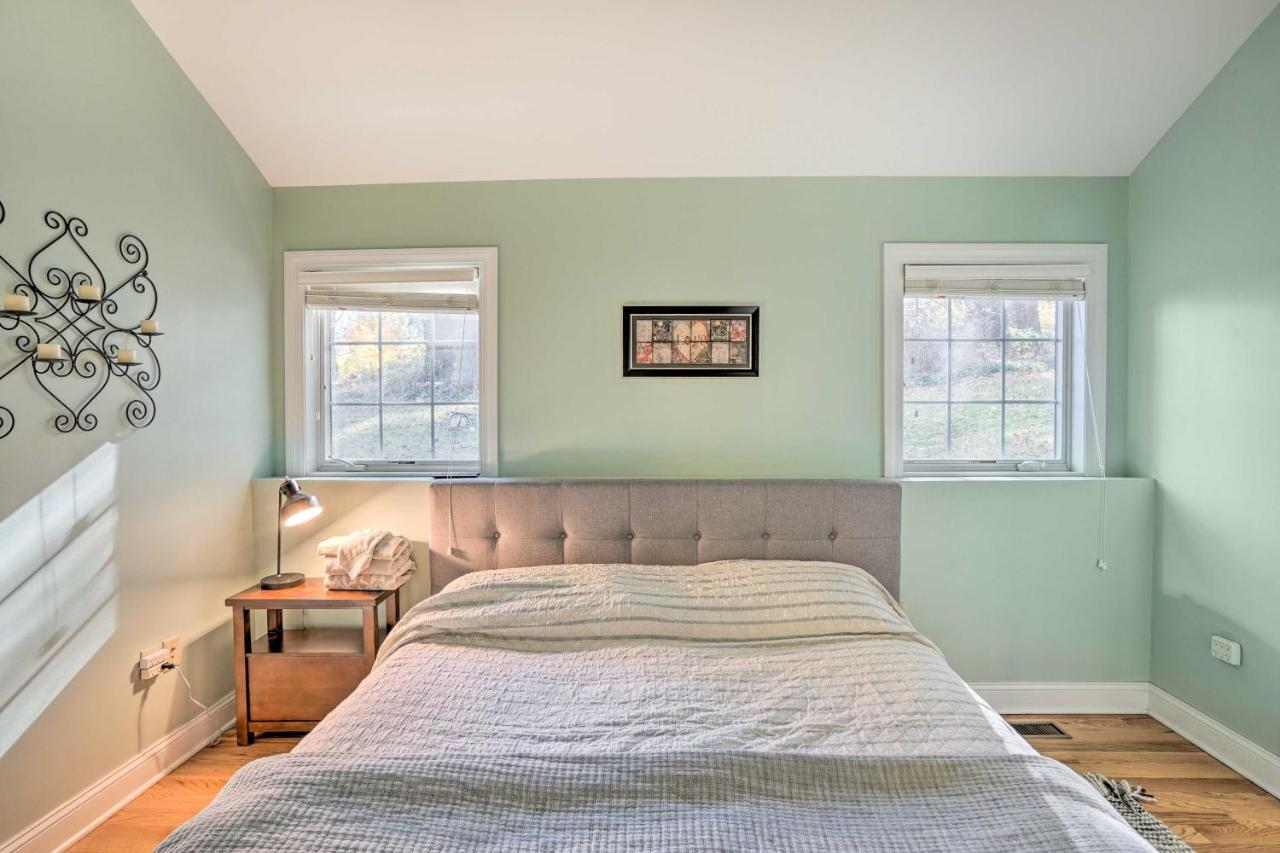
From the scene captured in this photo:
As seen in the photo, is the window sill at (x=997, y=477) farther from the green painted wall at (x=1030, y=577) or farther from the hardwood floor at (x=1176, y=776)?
the hardwood floor at (x=1176, y=776)

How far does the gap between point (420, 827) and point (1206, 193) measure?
3.11 metres

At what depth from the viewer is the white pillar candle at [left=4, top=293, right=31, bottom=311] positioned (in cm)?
166

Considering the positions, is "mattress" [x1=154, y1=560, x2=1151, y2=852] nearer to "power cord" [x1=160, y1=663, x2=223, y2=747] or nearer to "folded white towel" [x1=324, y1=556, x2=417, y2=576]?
"folded white towel" [x1=324, y1=556, x2=417, y2=576]

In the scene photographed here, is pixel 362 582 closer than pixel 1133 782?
No

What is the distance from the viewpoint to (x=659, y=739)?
4.72 ft

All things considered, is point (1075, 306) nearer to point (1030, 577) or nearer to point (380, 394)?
point (1030, 577)

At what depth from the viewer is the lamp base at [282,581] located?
96.3 inches

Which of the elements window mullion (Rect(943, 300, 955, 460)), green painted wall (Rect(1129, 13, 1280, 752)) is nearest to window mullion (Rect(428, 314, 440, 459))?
window mullion (Rect(943, 300, 955, 460))

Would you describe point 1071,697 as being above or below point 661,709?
below

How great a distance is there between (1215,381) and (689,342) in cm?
189

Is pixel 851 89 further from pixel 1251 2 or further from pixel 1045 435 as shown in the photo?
pixel 1045 435

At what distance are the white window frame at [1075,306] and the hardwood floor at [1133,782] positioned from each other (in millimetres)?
1019

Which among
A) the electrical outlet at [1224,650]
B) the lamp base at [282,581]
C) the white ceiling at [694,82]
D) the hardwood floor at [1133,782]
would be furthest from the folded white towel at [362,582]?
the electrical outlet at [1224,650]

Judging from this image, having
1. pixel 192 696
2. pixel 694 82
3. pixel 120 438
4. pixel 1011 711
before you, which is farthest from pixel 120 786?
pixel 1011 711
